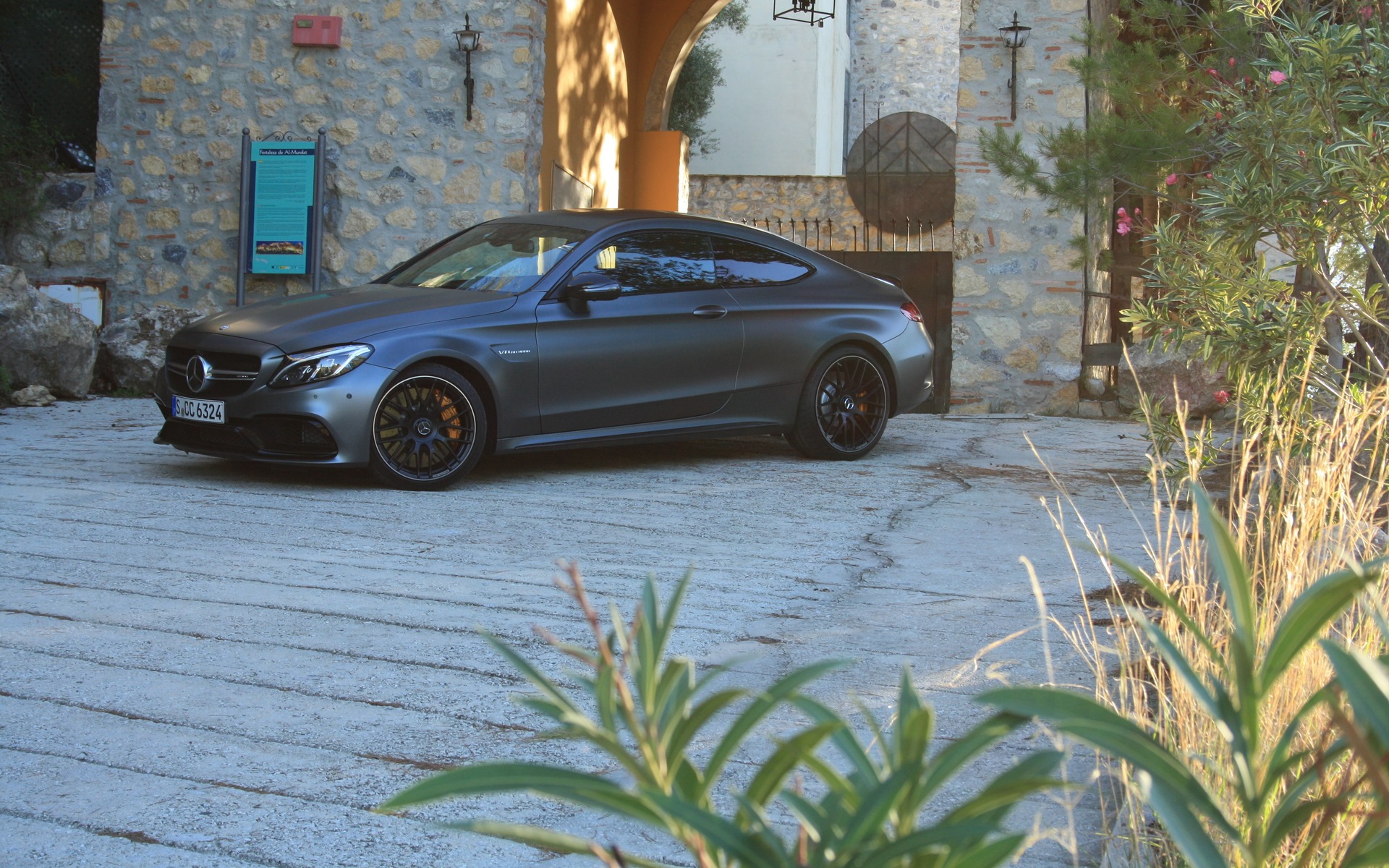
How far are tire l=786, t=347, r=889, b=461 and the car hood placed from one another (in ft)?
6.47

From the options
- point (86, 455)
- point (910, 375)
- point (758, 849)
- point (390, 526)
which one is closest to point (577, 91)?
point (910, 375)

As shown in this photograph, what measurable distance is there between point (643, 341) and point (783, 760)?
20.4ft

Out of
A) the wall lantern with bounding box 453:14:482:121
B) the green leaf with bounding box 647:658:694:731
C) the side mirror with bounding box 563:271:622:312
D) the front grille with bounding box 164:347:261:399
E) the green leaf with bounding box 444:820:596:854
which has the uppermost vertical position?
the wall lantern with bounding box 453:14:482:121

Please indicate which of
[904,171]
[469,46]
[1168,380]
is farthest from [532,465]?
[904,171]

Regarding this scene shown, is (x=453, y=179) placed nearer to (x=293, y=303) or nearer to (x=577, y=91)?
(x=577, y=91)

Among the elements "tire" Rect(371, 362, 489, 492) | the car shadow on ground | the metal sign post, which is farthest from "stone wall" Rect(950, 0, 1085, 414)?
"tire" Rect(371, 362, 489, 492)

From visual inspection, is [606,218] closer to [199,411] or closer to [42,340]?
[199,411]

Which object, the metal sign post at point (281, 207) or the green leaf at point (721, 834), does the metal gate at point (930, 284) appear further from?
the green leaf at point (721, 834)

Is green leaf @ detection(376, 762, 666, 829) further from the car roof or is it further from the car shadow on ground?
the car roof

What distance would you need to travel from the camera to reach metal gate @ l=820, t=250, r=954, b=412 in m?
11.8

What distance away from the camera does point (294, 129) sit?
11.3m

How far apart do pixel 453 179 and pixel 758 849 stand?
1078 centimetres

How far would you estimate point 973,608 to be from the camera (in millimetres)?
4156

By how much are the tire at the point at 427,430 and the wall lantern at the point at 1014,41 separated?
655cm
